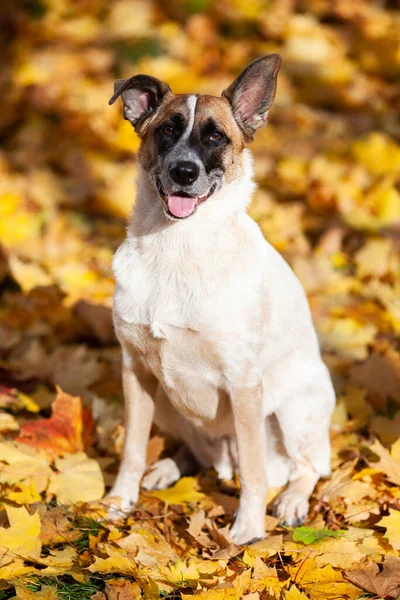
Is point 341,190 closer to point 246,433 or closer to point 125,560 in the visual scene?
point 246,433

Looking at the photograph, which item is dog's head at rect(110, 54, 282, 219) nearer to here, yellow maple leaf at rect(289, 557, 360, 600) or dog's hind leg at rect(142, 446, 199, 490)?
dog's hind leg at rect(142, 446, 199, 490)

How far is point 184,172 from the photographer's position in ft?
9.89

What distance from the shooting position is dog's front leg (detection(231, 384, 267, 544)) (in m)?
3.24

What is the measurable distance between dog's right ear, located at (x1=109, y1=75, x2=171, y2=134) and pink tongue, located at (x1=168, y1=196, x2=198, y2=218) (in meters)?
0.49

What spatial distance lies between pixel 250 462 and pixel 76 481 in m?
0.85

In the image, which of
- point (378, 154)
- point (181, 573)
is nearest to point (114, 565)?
point (181, 573)

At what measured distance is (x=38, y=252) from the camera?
19.4 ft

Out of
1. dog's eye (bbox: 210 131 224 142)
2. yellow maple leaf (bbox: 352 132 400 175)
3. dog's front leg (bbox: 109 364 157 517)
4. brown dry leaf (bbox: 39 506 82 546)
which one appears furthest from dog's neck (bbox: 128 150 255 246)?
yellow maple leaf (bbox: 352 132 400 175)

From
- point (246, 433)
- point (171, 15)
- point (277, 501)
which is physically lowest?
point (277, 501)

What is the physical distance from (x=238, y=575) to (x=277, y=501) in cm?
82

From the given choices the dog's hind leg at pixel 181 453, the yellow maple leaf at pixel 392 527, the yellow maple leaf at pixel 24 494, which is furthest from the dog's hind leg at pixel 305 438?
the yellow maple leaf at pixel 24 494

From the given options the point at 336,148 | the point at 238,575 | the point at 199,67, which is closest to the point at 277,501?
the point at 238,575

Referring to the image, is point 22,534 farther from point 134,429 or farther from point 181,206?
point 181,206

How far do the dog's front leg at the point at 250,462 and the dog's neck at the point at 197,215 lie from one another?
0.72 meters
